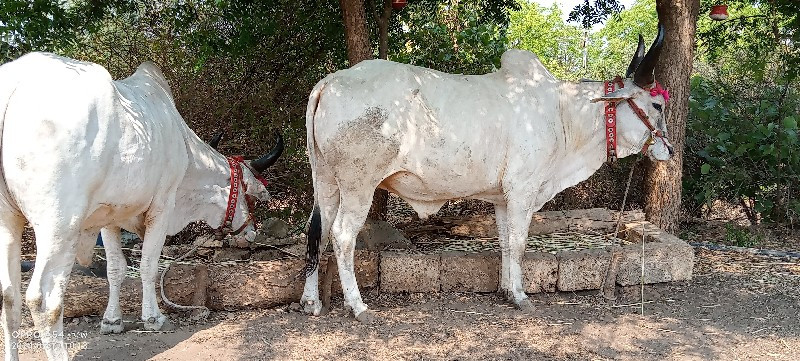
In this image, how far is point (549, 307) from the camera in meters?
4.93

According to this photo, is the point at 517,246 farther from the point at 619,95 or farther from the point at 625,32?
the point at 625,32

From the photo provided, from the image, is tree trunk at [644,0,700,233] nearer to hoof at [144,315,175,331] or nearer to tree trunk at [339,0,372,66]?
tree trunk at [339,0,372,66]

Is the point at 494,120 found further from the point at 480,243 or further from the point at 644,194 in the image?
the point at 644,194

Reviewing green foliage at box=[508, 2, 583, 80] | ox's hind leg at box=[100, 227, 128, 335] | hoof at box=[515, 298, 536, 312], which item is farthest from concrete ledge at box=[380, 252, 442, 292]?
green foliage at box=[508, 2, 583, 80]

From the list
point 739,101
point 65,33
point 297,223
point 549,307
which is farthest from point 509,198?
point 739,101

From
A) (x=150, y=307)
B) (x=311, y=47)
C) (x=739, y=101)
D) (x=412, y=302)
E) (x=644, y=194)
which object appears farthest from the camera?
(x=739, y=101)

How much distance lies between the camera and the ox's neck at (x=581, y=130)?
16.4ft

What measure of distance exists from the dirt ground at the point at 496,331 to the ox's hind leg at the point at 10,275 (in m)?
0.50

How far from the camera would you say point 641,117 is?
498 centimetres

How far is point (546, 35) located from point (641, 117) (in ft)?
64.2

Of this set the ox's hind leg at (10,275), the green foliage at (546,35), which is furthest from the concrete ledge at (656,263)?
the green foliage at (546,35)

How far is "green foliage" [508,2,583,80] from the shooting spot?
22830mm

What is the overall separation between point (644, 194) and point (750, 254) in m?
1.16

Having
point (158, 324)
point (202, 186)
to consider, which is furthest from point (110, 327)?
point (202, 186)
